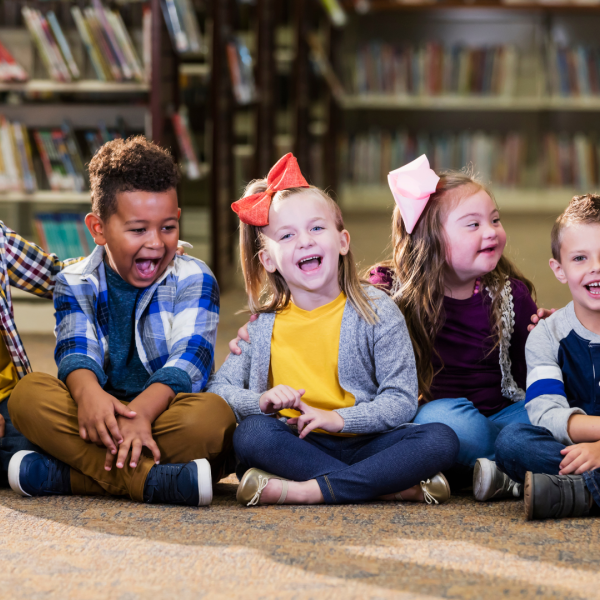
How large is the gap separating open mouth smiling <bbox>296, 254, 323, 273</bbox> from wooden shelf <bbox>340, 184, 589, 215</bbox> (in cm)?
443

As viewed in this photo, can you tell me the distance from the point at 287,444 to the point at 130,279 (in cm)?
42

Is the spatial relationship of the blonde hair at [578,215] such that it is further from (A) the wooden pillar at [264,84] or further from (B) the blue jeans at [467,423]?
(A) the wooden pillar at [264,84]

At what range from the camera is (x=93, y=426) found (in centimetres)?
126

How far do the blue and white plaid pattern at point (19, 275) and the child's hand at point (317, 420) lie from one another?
533mm

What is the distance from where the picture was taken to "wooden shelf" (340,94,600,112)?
5613mm

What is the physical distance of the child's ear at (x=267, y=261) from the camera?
141 cm

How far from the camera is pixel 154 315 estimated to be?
4.70ft

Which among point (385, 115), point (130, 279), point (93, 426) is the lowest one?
point (93, 426)

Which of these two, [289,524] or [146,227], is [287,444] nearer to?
[289,524]

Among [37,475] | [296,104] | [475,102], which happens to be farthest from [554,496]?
[475,102]

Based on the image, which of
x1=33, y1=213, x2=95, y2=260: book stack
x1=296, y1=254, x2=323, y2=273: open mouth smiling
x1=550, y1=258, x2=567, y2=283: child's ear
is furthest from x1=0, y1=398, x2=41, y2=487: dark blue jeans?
x1=33, y1=213, x2=95, y2=260: book stack

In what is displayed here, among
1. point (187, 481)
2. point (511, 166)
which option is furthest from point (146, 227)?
point (511, 166)

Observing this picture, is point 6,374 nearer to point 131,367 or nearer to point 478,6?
point 131,367

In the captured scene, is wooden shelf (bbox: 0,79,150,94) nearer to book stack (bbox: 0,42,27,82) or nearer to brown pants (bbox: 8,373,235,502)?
book stack (bbox: 0,42,27,82)
